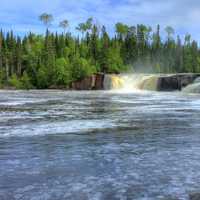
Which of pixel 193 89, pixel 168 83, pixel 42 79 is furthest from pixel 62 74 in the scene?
pixel 193 89

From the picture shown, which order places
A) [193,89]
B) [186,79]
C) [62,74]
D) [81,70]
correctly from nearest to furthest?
[193,89], [186,79], [81,70], [62,74]

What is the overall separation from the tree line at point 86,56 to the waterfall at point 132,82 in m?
9.87

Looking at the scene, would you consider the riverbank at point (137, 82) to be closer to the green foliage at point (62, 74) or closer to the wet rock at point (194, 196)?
the green foliage at point (62, 74)

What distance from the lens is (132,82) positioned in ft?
218

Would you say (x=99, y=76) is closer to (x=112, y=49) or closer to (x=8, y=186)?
(x=112, y=49)

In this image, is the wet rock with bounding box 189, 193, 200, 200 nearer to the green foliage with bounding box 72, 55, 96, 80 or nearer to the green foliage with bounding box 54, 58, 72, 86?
the green foliage with bounding box 72, 55, 96, 80

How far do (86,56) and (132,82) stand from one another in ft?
100

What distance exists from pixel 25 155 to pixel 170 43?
10576cm

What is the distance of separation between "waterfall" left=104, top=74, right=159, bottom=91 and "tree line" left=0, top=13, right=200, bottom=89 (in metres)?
9.87

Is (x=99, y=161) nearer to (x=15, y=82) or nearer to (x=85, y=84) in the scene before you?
(x=85, y=84)

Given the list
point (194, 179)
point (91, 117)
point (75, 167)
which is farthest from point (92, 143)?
point (91, 117)

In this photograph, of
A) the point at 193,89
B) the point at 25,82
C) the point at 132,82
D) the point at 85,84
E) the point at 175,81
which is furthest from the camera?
the point at 25,82

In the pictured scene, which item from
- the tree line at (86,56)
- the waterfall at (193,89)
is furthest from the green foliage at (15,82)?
the waterfall at (193,89)

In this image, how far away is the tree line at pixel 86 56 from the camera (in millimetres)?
82562
